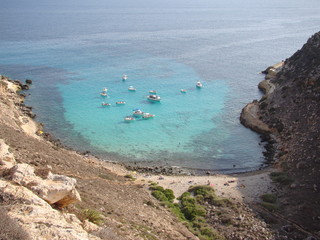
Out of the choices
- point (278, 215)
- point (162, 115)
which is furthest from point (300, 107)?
point (278, 215)

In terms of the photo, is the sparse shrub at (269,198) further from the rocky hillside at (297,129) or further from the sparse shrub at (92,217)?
the sparse shrub at (92,217)

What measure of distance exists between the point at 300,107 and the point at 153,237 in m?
46.7

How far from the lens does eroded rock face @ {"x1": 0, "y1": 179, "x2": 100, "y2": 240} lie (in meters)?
15.9

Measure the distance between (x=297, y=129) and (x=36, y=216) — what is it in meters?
49.2

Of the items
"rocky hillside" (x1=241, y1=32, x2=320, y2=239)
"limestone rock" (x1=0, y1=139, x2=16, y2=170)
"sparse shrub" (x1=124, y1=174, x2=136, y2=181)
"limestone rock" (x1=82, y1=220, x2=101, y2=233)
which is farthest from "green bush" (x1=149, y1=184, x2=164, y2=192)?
"limestone rock" (x1=82, y1=220, x2=101, y2=233)

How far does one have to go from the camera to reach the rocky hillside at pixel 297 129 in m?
36.8

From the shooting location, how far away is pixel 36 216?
670 inches

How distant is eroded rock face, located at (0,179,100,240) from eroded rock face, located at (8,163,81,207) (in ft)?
2.67

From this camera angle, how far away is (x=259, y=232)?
3216cm

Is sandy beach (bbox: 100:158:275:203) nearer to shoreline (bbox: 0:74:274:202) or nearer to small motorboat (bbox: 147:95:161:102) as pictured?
shoreline (bbox: 0:74:274:202)

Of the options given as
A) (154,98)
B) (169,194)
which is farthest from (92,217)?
(154,98)

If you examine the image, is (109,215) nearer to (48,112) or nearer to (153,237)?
(153,237)

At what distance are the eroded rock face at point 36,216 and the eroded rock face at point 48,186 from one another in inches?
32.1

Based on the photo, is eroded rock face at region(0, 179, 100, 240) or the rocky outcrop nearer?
eroded rock face at region(0, 179, 100, 240)
